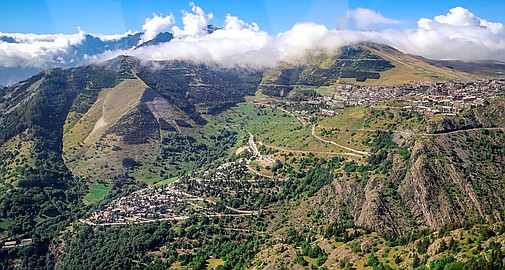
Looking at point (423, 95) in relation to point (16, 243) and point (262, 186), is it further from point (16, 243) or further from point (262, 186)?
point (16, 243)

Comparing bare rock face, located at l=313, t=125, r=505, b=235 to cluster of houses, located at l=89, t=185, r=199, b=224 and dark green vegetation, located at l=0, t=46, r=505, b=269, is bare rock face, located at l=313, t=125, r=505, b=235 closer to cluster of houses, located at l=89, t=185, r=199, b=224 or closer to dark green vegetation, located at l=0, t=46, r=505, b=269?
dark green vegetation, located at l=0, t=46, r=505, b=269

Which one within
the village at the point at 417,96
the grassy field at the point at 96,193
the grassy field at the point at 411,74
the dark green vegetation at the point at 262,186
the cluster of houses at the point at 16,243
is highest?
the grassy field at the point at 411,74

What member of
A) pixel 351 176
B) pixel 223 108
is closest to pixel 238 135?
pixel 223 108

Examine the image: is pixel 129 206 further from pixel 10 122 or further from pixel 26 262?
pixel 10 122

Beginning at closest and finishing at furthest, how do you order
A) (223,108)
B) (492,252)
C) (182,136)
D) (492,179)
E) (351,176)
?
(492,252) → (492,179) → (351,176) → (182,136) → (223,108)

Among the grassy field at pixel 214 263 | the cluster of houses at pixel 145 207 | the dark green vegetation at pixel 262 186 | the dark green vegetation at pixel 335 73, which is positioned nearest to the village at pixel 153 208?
the cluster of houses at pixel 145 207

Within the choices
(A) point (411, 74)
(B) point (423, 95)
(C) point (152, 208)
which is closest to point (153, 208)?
(C) point (152, 208)

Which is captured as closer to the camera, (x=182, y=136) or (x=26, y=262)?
(x=26, y=262)

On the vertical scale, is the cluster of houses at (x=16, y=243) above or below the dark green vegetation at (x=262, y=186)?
below

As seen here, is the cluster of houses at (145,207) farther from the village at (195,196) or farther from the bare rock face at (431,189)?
the bare rock face at (431,189)
